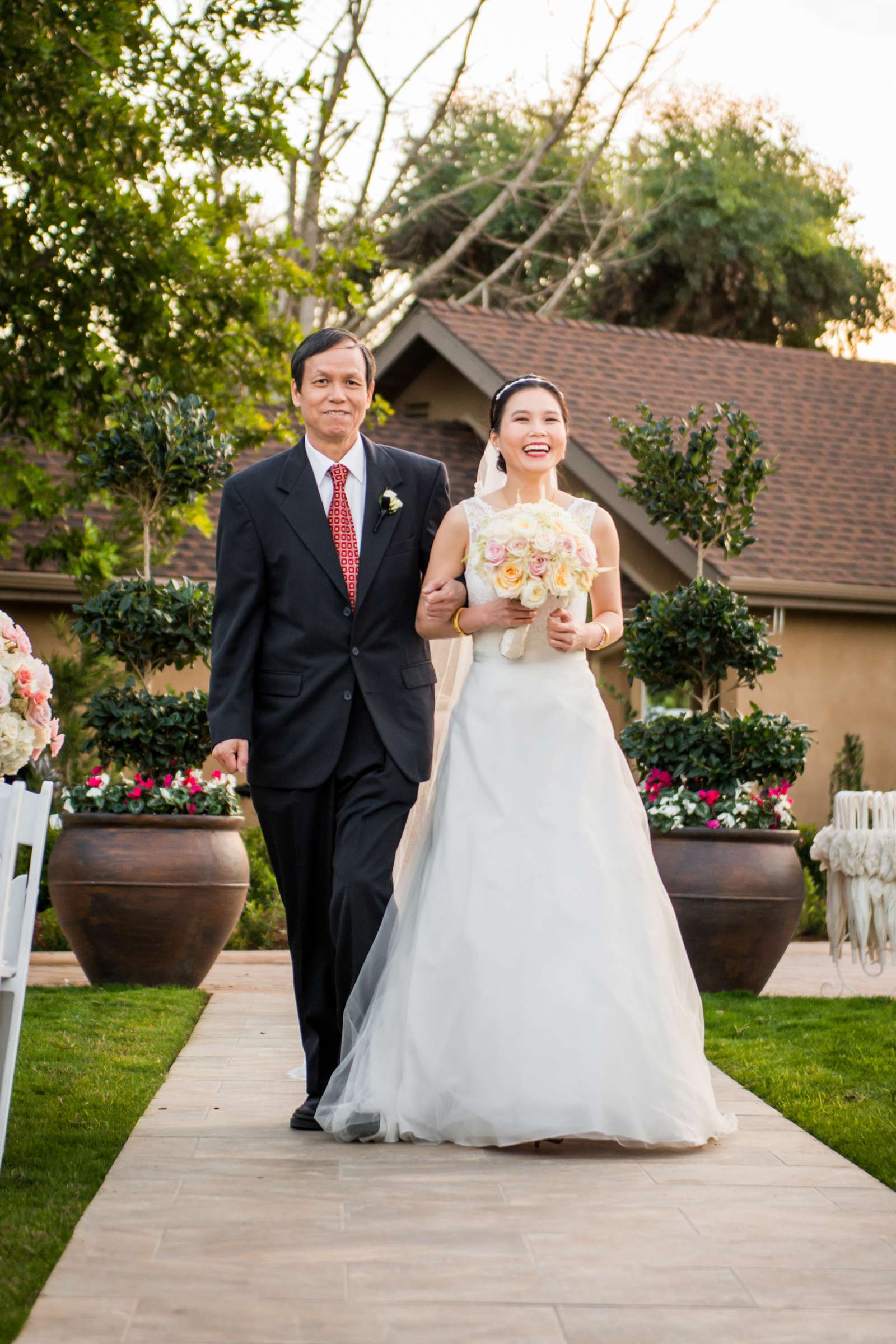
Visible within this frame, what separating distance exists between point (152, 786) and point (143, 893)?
2.17ft

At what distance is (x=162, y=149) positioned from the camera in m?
12.9

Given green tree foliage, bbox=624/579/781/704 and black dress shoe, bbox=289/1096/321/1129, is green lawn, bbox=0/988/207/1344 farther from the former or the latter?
green tree foliage, bbox=624/579/781/704

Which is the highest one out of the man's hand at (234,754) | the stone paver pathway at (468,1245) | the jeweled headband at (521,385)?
the jeweled headband at (521,385)

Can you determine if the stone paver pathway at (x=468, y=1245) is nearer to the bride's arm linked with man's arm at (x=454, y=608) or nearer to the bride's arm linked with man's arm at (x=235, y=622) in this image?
the bride's arm linked with man's arm at (x=235, y=622)

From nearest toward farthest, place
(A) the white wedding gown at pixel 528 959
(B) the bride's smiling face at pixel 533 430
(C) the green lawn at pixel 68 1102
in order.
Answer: (C) the green lawn at pixel 68 1102 → (A) the white wedding gown at pixel 528 959 → (B) the bride's smiling face at pixel 533 430

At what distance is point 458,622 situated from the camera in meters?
5.33

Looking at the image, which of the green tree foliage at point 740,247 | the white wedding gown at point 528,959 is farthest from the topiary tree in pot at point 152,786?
the green tree foliage at point 740,247

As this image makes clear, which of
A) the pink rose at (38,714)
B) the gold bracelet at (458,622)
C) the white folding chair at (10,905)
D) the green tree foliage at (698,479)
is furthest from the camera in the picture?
the green tree foliage at (698,479)

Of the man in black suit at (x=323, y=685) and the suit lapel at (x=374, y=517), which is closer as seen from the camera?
the man in black suit at (x=323, y=685)

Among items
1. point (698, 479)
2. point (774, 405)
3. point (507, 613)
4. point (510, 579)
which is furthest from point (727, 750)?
point (774, 405)

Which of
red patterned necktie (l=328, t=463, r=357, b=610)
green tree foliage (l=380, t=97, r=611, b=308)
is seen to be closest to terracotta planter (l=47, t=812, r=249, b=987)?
red patterned necktie (l=328, t=463, r=357, b=610)

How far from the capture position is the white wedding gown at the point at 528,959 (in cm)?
469

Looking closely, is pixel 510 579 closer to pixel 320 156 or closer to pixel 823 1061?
pixel 823 1061

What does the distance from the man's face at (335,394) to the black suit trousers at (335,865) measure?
2.93 ft
